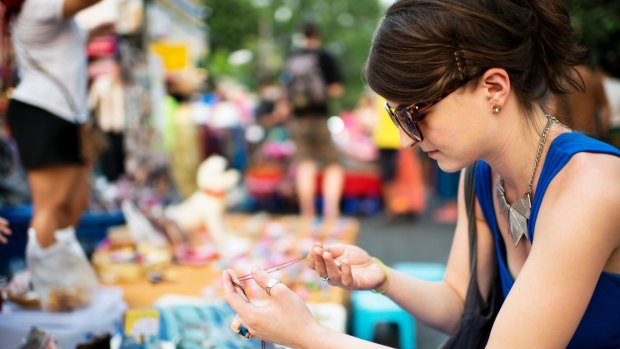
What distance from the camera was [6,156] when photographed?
11.5 feet

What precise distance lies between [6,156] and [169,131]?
346 cm

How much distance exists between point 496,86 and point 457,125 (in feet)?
0.38

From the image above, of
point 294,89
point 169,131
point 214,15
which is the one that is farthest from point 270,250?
point 214,15

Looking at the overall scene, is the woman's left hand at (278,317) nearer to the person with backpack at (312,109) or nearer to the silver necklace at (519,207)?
the silver necklace at (519,207)

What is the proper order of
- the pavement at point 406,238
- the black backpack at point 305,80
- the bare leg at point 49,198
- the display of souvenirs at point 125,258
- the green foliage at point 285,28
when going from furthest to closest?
the green foliage at point 285,28, the black backpack at point 305,80, the pavement at point 406,238, the display of souvenirs at point 125,258, the bare leg at point 49,198

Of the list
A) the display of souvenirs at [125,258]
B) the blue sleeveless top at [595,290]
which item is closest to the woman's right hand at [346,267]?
the blue sleeveless top at [595,290]

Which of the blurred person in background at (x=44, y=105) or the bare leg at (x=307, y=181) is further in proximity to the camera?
the bare leg at (x=307, y=181)

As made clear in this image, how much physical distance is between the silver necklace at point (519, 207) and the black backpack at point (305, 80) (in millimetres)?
3995

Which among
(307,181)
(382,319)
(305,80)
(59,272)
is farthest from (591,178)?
(307,181)

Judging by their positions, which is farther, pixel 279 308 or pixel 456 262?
pixel 456 262

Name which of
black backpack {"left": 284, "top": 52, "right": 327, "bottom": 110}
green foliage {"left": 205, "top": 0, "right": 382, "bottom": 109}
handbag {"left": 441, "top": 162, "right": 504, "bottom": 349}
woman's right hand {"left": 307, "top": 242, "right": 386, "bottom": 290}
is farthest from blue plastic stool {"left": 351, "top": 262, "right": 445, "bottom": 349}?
green foliage {"left": 205, "top": 0, "right": 382, "bottom": 109}

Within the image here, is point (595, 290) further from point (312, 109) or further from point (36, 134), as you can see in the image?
point (312, 109)

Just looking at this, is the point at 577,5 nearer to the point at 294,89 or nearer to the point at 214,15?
the point at 294,89

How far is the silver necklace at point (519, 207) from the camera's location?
127cm
